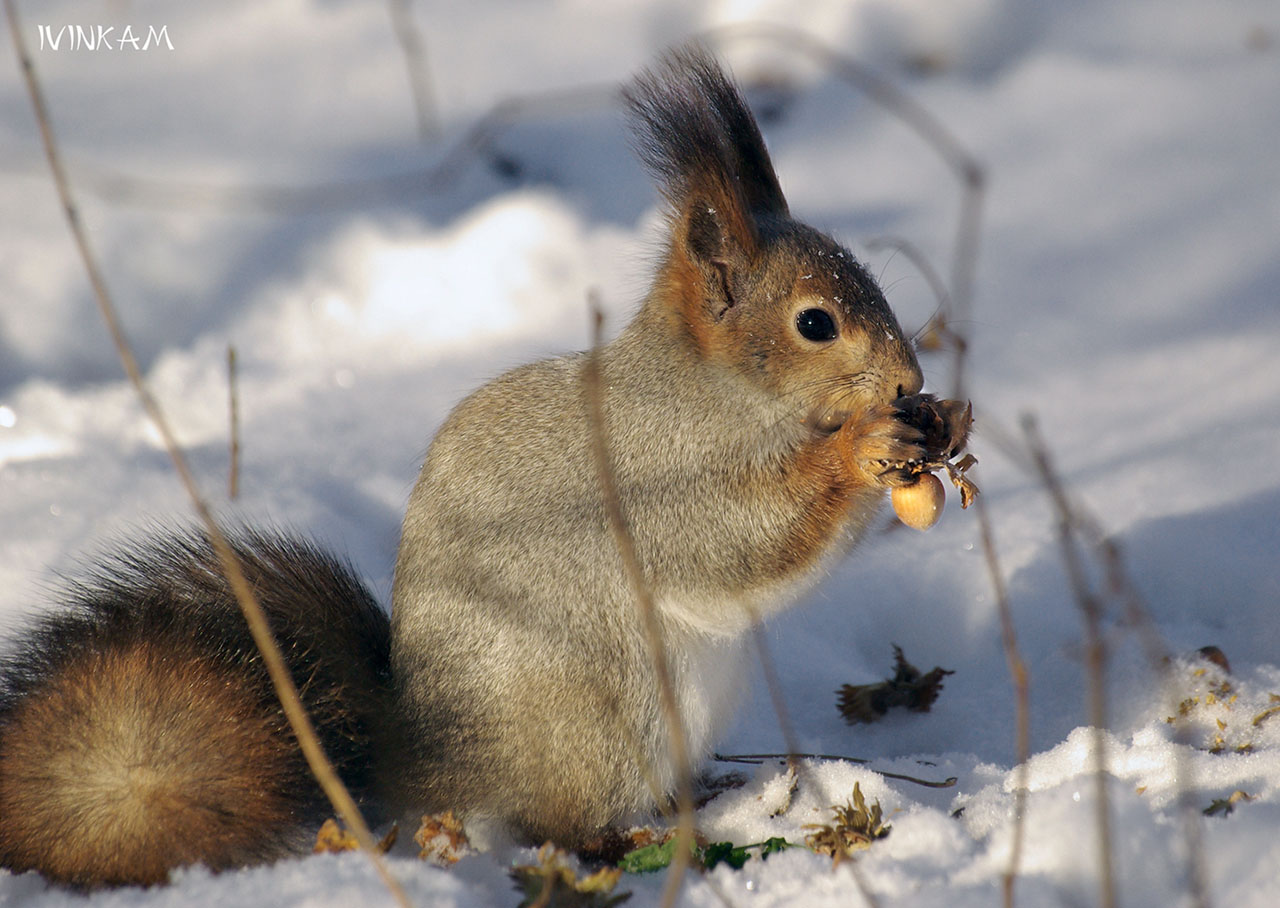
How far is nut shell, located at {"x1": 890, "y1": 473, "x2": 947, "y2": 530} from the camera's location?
4.20 feet

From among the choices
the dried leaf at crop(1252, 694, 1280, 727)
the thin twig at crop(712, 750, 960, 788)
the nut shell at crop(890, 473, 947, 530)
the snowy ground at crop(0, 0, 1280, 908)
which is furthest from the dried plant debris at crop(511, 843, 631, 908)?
the dried leaf at crop(1252, 694, 1280, 727)

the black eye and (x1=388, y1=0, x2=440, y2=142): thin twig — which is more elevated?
(x1=388, y1=0, x2=440, y2=142): thin twig

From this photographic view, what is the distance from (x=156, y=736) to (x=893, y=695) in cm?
97

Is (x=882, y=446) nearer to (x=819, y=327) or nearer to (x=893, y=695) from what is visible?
(x=819, y=327)

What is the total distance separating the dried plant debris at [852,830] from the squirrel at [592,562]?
0.19m

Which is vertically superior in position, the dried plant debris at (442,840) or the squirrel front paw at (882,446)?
the squirrel front paw at (882,446)

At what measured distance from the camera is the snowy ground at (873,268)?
1.23 m

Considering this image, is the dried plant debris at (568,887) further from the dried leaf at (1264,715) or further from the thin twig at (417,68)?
the thin twig at (417,68)

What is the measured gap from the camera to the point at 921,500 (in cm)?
128

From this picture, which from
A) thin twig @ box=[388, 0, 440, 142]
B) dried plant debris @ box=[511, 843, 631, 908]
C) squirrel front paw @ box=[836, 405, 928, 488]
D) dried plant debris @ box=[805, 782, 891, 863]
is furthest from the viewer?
thin twig @ box=[388, 0, 440, 142]

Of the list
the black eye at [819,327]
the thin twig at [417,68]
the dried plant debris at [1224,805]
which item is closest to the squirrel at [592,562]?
the black eye at [819,327]

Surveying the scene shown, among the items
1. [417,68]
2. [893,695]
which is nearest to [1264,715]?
[893,695]

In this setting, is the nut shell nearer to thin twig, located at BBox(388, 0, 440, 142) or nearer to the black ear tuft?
the black ear tuft

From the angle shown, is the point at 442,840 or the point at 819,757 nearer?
the point at 442,840
